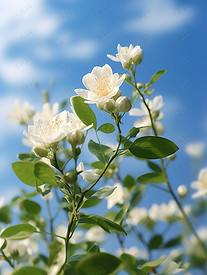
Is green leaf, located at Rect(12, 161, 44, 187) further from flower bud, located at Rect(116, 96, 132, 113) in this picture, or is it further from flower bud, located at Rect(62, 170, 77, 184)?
flower bud, located at Rect(116, 96, 132, 113)

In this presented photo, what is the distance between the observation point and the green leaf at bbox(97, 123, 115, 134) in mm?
954

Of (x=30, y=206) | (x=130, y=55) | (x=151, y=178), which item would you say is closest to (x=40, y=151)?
(x=30, y=206)

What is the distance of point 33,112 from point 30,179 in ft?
4.94

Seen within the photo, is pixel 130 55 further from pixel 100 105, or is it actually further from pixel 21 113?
pixel 21 113

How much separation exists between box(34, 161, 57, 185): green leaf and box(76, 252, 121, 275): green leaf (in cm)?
27

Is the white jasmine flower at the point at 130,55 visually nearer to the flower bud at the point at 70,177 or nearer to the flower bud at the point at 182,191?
the flower bud at the point at 70,177

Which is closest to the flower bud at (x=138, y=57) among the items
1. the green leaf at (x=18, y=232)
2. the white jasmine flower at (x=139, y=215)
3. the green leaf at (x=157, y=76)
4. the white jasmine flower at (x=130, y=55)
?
the white jasmine flower at (x=130, y=55)

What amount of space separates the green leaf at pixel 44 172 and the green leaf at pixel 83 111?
18cm

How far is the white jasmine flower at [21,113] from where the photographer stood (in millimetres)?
2279

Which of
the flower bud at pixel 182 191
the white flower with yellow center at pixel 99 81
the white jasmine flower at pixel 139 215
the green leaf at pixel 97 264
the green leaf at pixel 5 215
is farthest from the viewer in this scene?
the white jasmine flower at pixel 139 215

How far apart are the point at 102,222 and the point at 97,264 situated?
25 cm

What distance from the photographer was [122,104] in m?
0.86

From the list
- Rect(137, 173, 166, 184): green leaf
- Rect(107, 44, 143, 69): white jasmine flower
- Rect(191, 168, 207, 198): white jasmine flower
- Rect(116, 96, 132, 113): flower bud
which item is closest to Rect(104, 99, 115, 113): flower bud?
Rect(116, 96, 132, 113): flower bud

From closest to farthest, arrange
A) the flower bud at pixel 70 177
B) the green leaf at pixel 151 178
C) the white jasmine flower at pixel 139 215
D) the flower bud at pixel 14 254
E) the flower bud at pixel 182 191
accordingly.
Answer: the flower bud at pixel 70 177 → the flower bud at pixel 14 254 → the green leaf at pixel 151 178 → the flower bud at pixel 182 191 → the white jasmine flower at pixel 139 215
